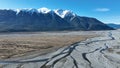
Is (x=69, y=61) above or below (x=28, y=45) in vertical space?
above

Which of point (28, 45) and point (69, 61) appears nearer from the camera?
point (69, 61)

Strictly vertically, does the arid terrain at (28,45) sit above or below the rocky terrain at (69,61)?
below

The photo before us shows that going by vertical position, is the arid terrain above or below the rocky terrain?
below

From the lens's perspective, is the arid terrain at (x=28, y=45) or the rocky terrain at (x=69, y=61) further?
the arid terrain at (x=28, y=45)

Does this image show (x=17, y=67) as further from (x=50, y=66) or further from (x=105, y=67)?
(x=105, y=67)

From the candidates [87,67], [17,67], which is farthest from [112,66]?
[17,67]

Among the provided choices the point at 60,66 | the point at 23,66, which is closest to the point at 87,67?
the point at 60,66

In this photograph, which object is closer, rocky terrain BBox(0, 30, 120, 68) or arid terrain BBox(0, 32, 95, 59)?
rocky terrain BBox(0, 30, 120, 68)

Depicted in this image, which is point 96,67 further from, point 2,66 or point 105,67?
point 2,66
